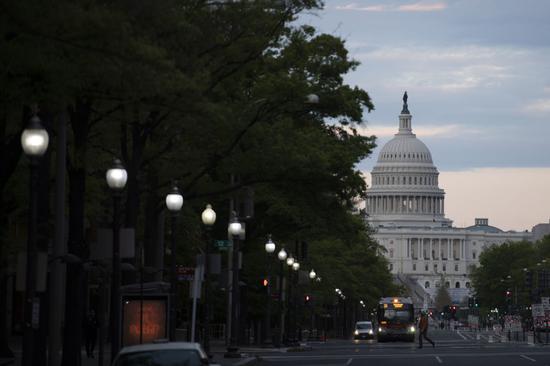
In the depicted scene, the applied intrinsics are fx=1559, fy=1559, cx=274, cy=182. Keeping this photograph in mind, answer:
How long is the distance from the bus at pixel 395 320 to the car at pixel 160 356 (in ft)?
295

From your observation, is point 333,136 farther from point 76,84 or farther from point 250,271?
point 76,84

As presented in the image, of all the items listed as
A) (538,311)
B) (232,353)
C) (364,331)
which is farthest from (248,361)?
(364,331)

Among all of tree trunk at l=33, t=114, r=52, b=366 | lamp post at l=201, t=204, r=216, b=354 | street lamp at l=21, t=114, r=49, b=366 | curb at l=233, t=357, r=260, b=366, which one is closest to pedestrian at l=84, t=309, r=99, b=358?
curb at l=233, t=357, r=260, b=366

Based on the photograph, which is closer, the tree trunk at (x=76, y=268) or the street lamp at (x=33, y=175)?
the street lamp at (x=33, y=175)

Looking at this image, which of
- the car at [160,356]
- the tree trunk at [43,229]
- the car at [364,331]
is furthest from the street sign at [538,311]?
the car at [160,356]

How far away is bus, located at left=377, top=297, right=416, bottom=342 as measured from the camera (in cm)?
11519

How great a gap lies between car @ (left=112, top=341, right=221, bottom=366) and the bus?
90.0m

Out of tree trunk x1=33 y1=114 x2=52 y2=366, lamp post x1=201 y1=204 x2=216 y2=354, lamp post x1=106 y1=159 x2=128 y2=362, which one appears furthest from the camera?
lamp post x1=201 y1=204 x2=216 y2=354

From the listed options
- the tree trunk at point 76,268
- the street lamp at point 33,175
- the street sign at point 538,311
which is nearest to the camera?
the street lamp at point 33,175

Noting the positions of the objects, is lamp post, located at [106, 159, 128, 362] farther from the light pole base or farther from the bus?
the bus

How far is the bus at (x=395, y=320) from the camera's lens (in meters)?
115

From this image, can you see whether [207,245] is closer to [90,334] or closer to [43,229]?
[43,229]

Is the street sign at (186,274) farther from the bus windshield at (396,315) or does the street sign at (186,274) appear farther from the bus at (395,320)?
the bus windshield at (396,315)

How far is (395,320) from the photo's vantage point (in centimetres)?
11900
